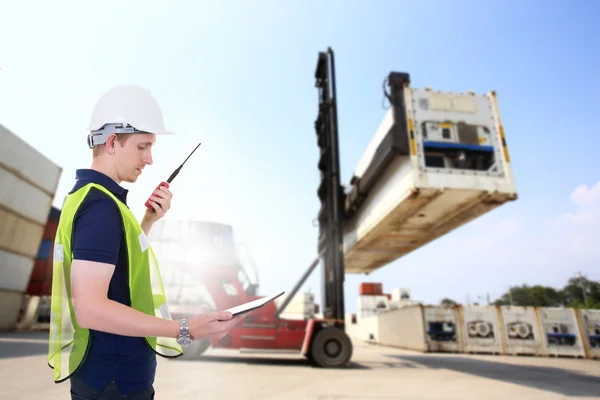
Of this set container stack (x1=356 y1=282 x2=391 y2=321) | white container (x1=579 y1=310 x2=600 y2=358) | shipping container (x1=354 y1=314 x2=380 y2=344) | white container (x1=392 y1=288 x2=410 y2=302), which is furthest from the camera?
white container (x1=392 y1=288 x2=410 y2=302)

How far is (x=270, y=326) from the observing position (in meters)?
7.71

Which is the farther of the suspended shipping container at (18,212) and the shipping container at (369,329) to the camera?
the shipping container at (369,329)

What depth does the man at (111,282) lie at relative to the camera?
0.86 m

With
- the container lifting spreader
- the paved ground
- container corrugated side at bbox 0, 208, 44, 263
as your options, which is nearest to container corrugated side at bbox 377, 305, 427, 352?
the container lifting spreader

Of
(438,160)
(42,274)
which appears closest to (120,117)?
(438,160)

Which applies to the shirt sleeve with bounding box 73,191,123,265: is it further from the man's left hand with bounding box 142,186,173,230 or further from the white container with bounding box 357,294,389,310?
the white container with bounding box 357,294,389,310

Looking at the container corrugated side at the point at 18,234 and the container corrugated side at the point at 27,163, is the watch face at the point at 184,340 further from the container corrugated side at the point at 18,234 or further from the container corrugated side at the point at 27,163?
the container corrugated side at the point at 27,163

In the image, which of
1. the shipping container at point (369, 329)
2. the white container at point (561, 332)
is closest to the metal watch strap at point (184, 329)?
the white container at point (561, 332)

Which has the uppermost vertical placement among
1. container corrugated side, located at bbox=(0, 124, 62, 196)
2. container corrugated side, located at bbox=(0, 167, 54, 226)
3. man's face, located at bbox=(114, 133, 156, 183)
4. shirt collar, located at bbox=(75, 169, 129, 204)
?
container corrugated side, located at bbox=(0, 124, 62, 196)

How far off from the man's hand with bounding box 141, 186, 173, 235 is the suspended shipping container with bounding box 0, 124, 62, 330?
1439cm

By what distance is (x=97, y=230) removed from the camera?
0.89 metres

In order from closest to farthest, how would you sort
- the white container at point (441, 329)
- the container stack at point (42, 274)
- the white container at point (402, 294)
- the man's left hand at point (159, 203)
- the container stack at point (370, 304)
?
the man's left hand at point (159, 203)
the white container at point (441, 329)
the container stack at point (42, 274)
the container stack at point (370, 304)
the white container at point (402, 294)

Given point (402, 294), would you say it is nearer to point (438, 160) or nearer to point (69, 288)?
point (438, 160)

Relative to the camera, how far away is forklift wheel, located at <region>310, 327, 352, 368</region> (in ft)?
24.0
